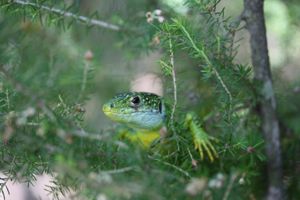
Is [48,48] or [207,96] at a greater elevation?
[207,96]

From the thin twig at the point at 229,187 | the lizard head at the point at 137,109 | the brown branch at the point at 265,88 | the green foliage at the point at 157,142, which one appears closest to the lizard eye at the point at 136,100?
the lizard head at the point at 137,109

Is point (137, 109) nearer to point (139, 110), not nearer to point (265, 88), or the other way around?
point (139, 110)

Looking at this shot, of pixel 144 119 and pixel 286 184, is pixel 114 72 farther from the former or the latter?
pixel 286 184

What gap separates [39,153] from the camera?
1019 mm

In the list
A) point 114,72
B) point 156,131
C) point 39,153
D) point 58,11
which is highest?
point 58,11

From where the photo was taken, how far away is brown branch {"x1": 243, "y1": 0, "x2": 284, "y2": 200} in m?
1.29

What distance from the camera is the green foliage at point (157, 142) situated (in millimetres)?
877

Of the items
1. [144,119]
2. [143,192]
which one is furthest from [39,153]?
[144,119]

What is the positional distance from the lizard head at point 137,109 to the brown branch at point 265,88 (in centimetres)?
26

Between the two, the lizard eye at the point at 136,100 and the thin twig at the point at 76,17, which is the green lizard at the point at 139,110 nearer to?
the lizard eye at the point at 136,100

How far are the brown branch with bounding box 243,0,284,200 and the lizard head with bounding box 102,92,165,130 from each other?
0.26m

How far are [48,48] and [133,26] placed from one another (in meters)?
0.45

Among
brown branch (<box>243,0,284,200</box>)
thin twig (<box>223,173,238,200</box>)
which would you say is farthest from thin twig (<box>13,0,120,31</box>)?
thin twig (<box>223,173,238,200</box>)

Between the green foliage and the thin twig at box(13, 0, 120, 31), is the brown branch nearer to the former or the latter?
the green foliage
